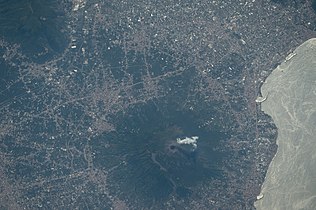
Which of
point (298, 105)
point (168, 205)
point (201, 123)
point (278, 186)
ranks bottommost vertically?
point (168, 205)

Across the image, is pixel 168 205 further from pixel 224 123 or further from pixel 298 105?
pixel 298 105

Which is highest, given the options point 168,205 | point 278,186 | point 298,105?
point 298,105

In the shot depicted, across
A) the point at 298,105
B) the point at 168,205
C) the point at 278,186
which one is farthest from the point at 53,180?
the point at 298,105

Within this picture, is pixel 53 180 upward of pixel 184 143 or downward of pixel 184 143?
downward

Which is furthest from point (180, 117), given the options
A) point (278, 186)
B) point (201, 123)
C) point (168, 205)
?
point (278, 186)

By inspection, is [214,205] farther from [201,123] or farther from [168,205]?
[201,123]

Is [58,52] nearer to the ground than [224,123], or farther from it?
farther from it
